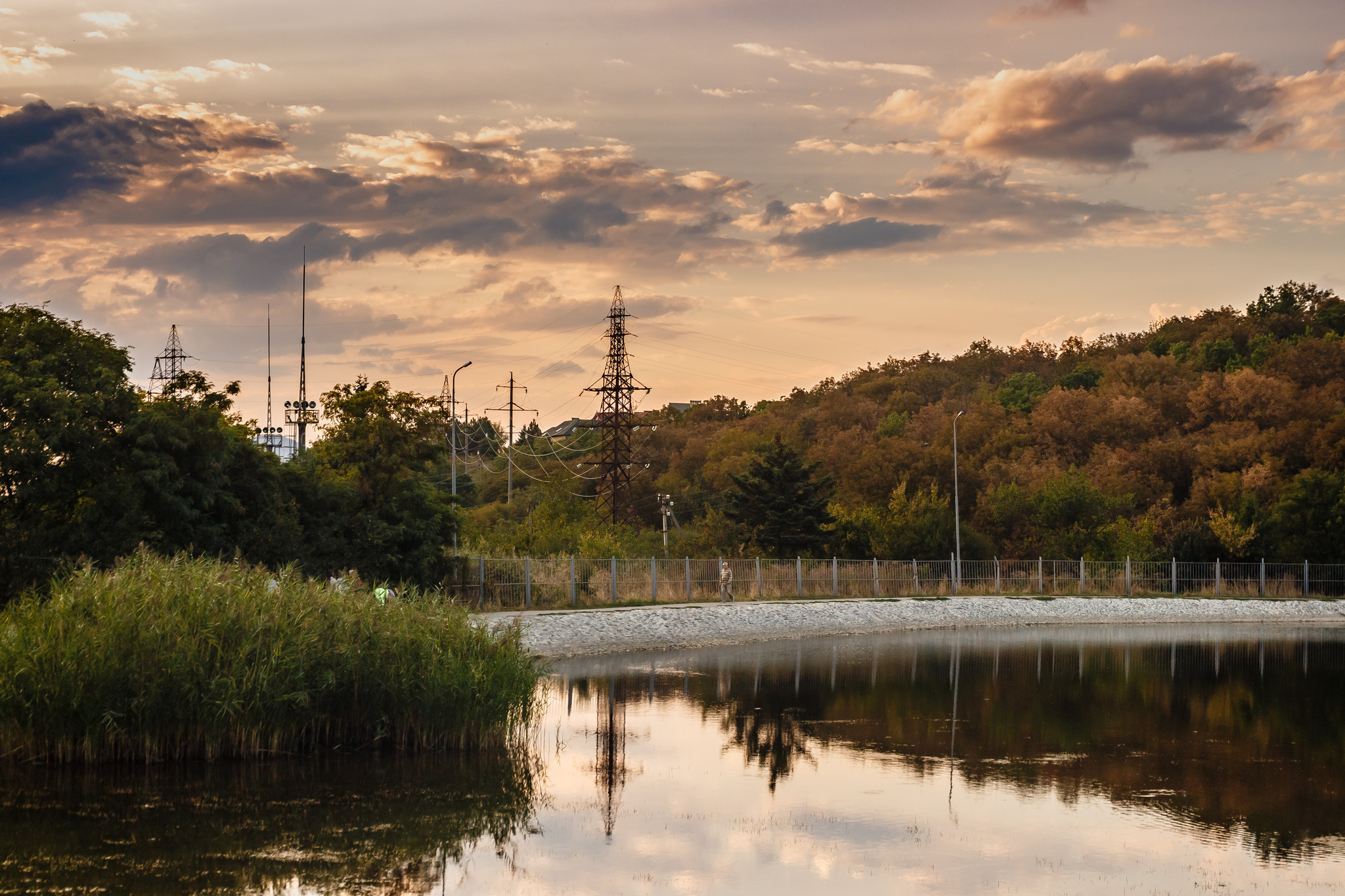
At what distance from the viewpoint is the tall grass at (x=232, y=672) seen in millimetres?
15938

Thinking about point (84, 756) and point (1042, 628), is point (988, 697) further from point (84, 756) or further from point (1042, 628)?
point (1042, 628)

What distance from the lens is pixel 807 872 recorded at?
11812 millimetres

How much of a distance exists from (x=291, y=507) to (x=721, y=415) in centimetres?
9327

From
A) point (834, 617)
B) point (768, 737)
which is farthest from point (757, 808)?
point (834, 617)

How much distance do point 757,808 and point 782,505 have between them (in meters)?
45.9

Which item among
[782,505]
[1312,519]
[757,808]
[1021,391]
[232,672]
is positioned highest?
[1021,391]

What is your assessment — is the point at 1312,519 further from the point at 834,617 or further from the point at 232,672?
the point at 232,672

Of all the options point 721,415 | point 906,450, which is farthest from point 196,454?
point 721,415

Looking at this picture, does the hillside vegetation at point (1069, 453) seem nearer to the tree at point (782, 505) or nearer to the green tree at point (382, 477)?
the tree at point (782, 505)

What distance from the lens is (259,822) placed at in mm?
13383

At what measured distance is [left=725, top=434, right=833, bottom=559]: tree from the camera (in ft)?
196

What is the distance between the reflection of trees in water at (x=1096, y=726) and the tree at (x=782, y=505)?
25657 mm

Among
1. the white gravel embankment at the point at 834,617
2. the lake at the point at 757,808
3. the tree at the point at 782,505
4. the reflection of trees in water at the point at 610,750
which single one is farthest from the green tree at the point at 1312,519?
the reflection of trees in water at the point at 610,750

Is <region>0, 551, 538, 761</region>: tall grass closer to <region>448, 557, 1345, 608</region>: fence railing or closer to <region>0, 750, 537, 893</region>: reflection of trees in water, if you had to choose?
<region>0, 750, 537, 893</region>: reflection of trees in water
